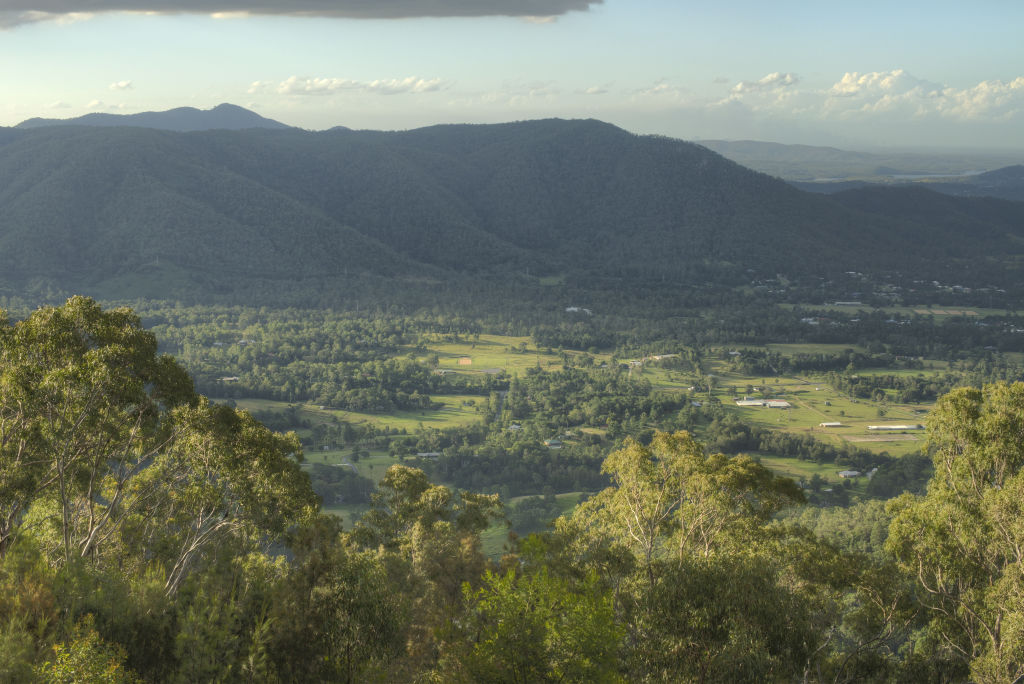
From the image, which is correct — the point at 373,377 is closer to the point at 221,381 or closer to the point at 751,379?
the point at 221,381

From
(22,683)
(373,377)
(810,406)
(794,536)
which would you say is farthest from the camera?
(373,377)

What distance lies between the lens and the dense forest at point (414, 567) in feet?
39.0

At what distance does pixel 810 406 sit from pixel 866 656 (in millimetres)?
79244

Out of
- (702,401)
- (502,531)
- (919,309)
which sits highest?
(919,309)

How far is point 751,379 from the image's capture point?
357 feet

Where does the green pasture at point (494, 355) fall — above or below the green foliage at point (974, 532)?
below

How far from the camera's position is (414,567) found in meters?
23.2

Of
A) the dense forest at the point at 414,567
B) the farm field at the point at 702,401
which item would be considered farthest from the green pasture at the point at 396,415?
the dense forest at the point at 414,567

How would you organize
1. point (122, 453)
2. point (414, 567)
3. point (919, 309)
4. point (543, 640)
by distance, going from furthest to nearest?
point (919, 309), point (414, 567), point (122, 453), point (543, 640)

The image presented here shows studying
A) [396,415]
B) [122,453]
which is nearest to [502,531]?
[396,415]

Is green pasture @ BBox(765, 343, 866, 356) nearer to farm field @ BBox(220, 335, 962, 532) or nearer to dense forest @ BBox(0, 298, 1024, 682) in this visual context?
farm field @ BBox(220, 335, 962, 532)

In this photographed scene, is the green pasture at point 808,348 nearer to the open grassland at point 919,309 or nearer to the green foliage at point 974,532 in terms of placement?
the open grassland at point 919,309

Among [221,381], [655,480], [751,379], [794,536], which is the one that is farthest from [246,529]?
[751,379]

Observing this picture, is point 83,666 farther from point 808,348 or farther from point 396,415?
point 808,348
